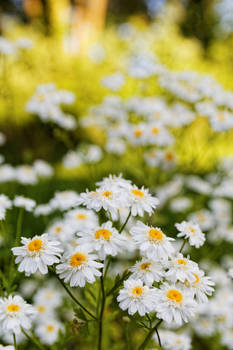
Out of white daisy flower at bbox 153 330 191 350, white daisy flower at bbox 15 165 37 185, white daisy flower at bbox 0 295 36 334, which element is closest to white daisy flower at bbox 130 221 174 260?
white daisy flower at bbox 0 295 36 334

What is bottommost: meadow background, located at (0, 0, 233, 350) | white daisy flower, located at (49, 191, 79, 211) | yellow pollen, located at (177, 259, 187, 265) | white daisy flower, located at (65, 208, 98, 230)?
yellow pollen, located at (177, 259, 187, 265)

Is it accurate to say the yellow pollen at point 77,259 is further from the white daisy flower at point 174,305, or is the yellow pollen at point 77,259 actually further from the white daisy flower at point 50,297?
the white daisy flower at point 50,297

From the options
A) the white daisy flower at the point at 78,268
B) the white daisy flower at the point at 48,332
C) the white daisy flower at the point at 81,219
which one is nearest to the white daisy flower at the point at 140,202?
the white daisy flower at the point at 78,268

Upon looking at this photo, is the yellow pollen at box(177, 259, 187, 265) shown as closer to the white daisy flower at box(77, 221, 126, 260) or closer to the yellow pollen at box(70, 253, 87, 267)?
the white daisy flower at box(77, 221, 126, 260)

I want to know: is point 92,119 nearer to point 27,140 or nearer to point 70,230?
point 70,230

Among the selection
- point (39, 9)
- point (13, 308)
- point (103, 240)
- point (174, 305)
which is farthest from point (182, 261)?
point (39, 9)

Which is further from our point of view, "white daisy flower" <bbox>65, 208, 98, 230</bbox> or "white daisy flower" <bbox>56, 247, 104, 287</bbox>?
"white daisy flower" <bbox>65, 208, 98, 230</bbox>

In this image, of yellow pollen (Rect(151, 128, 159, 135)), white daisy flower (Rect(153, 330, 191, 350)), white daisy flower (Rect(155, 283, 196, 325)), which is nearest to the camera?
white daisy flower (Rect(155, 283, 196, 325))

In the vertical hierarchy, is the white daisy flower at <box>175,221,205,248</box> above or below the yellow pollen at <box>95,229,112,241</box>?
above
